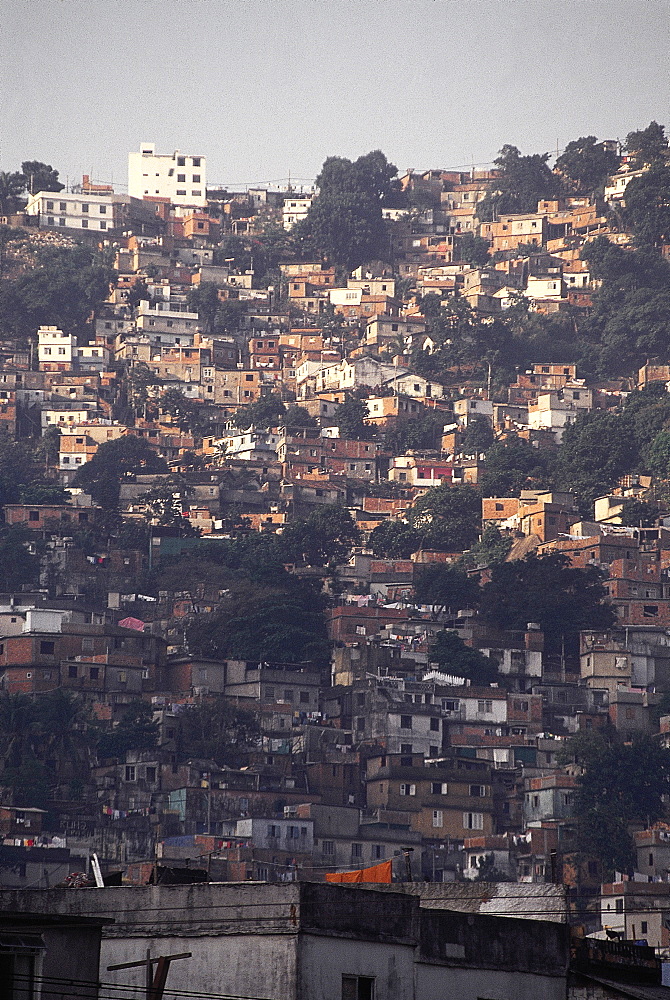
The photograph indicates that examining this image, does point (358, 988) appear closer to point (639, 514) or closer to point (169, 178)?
point (639, 514)

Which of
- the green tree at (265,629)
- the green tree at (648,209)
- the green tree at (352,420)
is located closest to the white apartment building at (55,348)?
the green tree at (352,420)

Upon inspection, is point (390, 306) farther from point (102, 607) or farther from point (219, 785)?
point (219, 785)

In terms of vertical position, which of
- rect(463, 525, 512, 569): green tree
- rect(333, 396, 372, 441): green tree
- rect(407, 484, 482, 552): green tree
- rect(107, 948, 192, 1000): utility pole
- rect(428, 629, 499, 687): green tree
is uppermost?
rect(333, 396, 372, 441): green tree

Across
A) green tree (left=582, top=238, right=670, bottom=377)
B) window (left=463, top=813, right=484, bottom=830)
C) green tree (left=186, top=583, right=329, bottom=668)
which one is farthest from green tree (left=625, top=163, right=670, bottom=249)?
window (left=463, top=813, right=484, bottom=830)

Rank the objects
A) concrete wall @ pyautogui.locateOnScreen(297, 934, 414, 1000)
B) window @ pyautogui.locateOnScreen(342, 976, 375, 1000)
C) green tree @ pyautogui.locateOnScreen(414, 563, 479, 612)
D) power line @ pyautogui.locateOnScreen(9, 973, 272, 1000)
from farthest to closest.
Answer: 1. green tree @ pyautogui.locateOnScreen(414, 563, 479, 612)
2. window @ pyautogui.locateOnScreen(342, 976, 375, 1000)
3. concrete wall @ pyautogui.locateOnScreen(297, 934, 414, 1000)
4. power line @ pyautogui.locateOnScreen(9, 973, 272, 1000)

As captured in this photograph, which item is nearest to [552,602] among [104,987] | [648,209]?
[648,209]

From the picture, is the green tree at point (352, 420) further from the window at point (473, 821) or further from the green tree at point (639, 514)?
the window at point (473, 821)

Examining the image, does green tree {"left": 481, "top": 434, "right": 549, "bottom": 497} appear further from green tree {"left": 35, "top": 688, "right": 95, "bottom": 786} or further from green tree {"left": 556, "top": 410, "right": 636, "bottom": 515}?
green tree {"left": 35, "top": 688, "right": 95, "bottom": 786}
